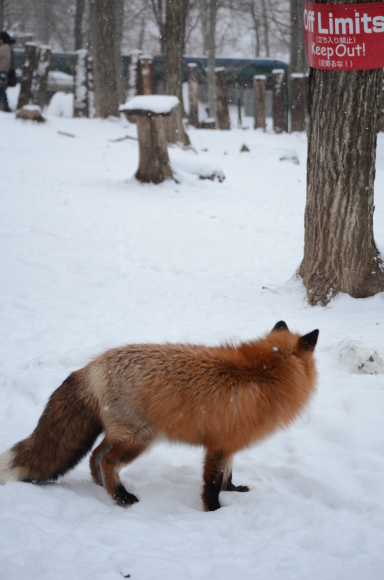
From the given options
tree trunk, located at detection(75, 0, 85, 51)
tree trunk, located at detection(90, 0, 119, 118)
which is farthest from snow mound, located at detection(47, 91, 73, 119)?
tree trunk, located at detection(75, 0, 85, 51)

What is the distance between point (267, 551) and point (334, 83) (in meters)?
4.27

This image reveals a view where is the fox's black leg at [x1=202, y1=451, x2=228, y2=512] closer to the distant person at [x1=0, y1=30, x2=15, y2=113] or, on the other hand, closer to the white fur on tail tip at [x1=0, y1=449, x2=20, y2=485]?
the white fur on tail tip at [x1=0, y1=449, x2=20, y2=485]

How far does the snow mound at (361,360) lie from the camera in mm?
4082

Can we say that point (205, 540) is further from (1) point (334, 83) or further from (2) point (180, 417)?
(1) point (334, 83)

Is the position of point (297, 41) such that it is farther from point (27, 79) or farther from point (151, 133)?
point (151, 133)

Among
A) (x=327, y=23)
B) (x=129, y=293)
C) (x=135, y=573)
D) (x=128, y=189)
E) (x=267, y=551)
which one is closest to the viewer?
(x=135, y=573)

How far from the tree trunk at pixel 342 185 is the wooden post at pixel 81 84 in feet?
44.2

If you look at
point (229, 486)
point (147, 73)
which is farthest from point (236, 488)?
point (147, 73)

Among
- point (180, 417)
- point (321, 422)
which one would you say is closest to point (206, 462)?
point (180, 417)

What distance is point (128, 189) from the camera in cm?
1093

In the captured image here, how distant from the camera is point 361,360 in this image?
4.13 meters

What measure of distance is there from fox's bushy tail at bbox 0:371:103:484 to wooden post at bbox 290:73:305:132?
19.0 meters

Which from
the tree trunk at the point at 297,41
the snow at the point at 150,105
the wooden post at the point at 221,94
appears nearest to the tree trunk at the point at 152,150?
the snow at the point at 150,105

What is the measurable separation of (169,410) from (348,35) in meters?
3.94
